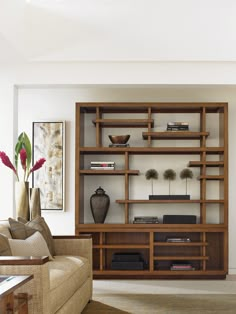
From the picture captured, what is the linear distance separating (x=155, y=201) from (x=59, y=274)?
310 centimetres

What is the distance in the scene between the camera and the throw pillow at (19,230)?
5.06m

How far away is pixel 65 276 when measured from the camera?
4.58 meters

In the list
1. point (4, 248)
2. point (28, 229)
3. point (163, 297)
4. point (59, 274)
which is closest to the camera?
point (4, 248)

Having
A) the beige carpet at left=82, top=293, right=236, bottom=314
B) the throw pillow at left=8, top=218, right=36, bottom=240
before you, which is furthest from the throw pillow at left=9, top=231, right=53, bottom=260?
the beige carpet at left=82, top=293, right=236, bottom=314

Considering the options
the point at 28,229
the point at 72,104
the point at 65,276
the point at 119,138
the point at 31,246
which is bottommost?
the point at 65,276

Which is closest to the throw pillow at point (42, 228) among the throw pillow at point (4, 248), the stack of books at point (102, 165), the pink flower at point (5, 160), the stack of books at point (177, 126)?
the pink flower at point (5, 160)

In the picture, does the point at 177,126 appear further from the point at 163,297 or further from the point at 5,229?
the point at 5,229

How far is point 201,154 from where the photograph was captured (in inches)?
300

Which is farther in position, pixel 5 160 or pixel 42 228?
pixel 5 160

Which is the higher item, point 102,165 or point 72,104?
point 72,104

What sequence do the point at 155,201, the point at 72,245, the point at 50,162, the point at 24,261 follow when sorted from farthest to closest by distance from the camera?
the point at 50,162
the point at 155,201
the point at 72,245
the point at 24,261

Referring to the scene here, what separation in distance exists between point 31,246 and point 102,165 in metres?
2.74

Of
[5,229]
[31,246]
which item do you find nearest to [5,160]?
[5,229]
